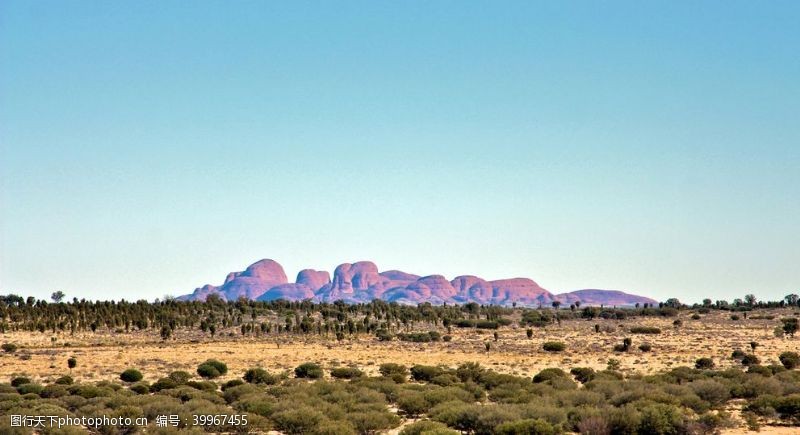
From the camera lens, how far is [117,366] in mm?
49156

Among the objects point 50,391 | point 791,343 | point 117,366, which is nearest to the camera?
point 50,391

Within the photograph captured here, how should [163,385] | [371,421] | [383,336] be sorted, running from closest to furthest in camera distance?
[371,421], [163,385], [383,336]

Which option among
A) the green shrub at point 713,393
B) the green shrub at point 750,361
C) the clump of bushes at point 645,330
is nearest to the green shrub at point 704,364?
the green shrub at point 750,361

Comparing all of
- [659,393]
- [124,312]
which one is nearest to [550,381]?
[659,393]

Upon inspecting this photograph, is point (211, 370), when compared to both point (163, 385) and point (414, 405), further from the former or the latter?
point (414, 405)

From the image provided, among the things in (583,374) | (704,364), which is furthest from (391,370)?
(704,364)

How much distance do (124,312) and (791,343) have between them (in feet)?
252

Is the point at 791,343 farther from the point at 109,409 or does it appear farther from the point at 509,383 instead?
the point at 109,409

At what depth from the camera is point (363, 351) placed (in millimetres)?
63688

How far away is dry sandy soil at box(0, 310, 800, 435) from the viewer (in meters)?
48.6

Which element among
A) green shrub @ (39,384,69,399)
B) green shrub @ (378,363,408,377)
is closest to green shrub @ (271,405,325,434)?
green shrub @ (39,384,69,399)

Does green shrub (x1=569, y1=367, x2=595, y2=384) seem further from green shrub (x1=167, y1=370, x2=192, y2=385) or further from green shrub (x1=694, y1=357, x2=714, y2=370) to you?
green shrub (x1=167, y1=370, x2=192, y2=385)

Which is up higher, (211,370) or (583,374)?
(211,370)

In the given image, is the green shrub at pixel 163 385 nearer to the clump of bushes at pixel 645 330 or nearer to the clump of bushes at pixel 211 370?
the clump of bushes at pixel 211 370
